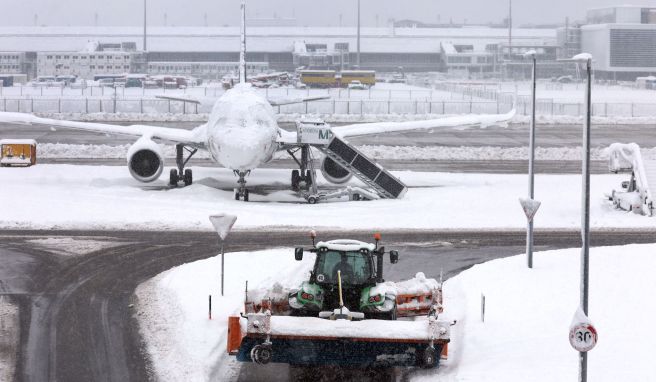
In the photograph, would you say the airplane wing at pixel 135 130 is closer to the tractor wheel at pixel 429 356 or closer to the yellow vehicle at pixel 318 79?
the tractor wheel at pixel 429 356

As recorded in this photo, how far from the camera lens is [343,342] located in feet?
61.3

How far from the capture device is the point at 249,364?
20.9 meters

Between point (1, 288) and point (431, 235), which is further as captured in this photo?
point (431, 235)

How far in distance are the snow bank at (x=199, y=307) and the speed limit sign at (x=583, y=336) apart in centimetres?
659

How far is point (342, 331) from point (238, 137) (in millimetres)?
26052

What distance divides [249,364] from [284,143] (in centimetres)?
2881

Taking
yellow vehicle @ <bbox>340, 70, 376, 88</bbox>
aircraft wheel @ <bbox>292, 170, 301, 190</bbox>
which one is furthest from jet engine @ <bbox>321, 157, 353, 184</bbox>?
yellow vehicle @ <bbox>340, 70, 376, 88</bbox>

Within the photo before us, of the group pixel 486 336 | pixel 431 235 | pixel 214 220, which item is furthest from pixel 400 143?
pixel 486 336

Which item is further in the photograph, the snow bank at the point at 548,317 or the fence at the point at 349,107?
the fence at the point at 349,107

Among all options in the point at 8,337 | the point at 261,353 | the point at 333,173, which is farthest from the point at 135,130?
the point at 261,353

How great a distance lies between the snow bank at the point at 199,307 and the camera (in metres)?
20.5

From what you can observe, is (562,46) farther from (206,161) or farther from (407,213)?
(407,213)

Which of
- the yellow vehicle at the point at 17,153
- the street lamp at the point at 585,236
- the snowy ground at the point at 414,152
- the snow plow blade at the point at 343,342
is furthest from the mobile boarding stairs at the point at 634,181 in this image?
the yellow vehicle at the point at 17,153

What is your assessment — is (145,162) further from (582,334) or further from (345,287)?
(582,334)
